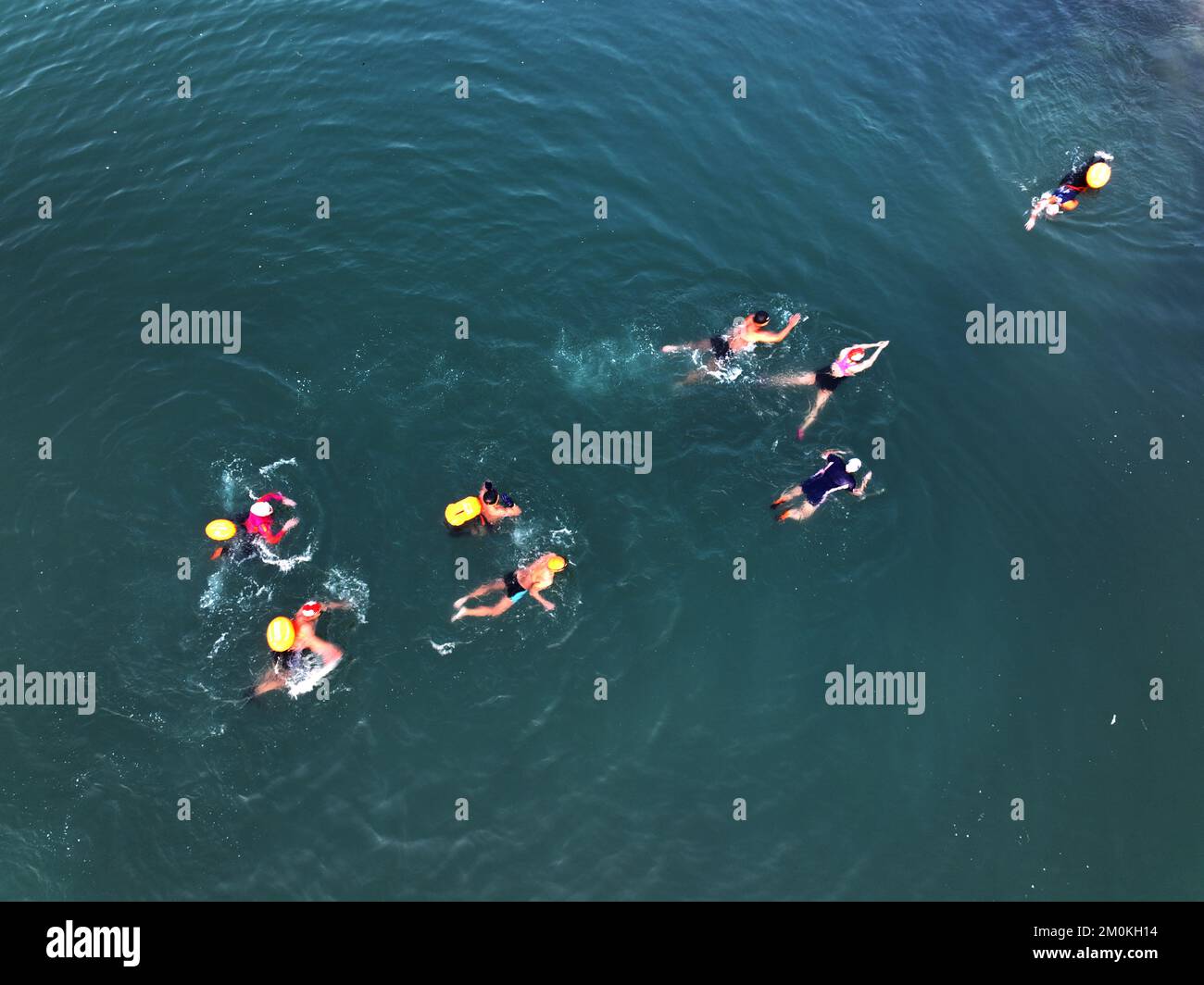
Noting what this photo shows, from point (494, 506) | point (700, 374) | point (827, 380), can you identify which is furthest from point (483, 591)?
point (827, 380)

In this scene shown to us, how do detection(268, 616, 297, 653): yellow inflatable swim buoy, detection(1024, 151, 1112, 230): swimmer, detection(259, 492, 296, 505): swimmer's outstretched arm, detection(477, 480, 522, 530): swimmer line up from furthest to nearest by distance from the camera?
detection(1024, 151, 1112, 230): swimmer, detection(259, 492, 296, 505): swimmer's outstretched arm, detection(477, 480, 522, 530): swimmer, detection(268, 616, 297, 653): yellow inflatable swim buoy

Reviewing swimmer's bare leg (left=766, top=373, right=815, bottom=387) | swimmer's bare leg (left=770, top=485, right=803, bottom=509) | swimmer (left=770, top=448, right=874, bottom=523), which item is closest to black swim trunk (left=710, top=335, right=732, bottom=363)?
swimmer's bare leg (left=766, top=373, right=815, bottom=387)

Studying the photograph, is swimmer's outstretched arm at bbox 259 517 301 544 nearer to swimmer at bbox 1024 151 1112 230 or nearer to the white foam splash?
the white foam splash

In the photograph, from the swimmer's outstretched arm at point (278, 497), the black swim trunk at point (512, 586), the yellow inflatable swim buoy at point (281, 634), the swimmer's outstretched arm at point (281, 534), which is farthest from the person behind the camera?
the swimmer's outstretched arm at point (278, 497)

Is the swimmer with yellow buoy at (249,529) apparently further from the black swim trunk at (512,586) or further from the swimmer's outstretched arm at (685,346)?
the swimmer's outstretched arm at (685,346)

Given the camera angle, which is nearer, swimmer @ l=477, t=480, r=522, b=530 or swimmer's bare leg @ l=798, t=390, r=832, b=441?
swimmer @ l=477, t=480, r=522, b=530

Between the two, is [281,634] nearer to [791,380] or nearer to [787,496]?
[787,496]

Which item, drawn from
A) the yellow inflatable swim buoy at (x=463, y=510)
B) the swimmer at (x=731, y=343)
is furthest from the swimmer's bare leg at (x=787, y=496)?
the yellow inflatable swim buoy at (x=463, y=510)
